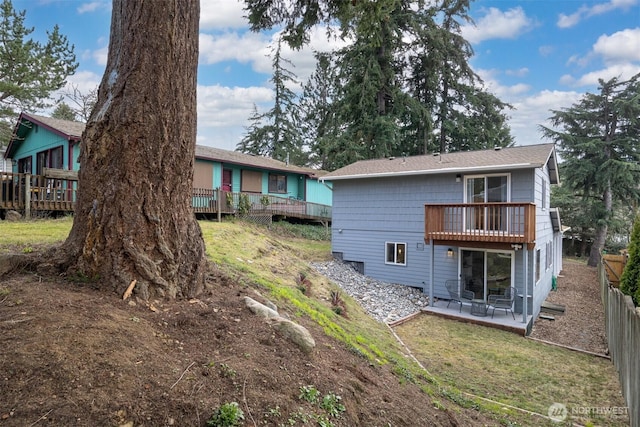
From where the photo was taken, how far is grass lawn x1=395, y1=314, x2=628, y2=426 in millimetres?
5422

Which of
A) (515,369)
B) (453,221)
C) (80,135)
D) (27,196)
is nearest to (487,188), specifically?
(453,221)

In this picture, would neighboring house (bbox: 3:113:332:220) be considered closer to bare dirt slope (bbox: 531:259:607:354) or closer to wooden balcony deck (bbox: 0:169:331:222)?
wooden balcony deck (bbox: 0:169:331:222)

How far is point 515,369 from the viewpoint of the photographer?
6.75 meters

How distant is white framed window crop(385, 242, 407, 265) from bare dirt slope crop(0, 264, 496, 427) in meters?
9.83

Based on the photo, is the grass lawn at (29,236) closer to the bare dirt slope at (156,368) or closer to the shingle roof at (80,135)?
the bare dirt slope at (156,368)

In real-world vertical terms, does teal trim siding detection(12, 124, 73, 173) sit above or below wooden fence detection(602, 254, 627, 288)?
above

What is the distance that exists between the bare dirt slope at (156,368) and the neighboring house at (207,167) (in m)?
10.7

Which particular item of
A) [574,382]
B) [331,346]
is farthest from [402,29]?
[331,346]

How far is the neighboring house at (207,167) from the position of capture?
548 inches

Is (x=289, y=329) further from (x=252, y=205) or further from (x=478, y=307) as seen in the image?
(x=252, y=205)

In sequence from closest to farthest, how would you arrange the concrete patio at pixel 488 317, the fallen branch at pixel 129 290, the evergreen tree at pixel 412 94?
1. the fallen branch at pixel 129 290
2. the concrete patio at pixel 488 317
3. the evergreen tree at pixel 412 94

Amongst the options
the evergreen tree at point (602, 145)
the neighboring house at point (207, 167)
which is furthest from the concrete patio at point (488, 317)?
the evergreen tree at point (602, 145)

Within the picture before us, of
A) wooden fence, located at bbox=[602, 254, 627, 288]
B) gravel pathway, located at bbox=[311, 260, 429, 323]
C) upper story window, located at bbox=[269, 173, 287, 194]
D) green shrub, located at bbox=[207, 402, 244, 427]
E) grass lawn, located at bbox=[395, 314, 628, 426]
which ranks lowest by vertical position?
grass lawn, located at bbox=[395, 314, 628, 426]

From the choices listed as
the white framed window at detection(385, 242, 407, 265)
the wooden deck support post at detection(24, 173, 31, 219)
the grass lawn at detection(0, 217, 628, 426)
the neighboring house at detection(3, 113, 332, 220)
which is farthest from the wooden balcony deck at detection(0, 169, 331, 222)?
the white framed window at detection(385, 242, 407, 265)
